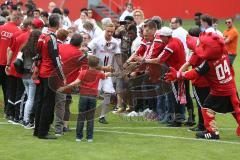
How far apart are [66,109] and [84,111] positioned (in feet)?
3.68

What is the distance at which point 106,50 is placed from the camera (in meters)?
12.4

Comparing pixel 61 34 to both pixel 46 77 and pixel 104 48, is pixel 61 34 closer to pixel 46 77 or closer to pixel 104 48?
pixel 46 77

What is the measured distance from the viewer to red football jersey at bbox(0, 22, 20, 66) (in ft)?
40.9

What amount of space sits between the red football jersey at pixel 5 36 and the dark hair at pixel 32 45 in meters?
1.38

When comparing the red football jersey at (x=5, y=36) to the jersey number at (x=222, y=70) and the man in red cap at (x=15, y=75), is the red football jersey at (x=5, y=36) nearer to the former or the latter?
the man in red cap at (x=15, y=75)

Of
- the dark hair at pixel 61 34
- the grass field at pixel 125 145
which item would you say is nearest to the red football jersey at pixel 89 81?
the grass field at pixel 125 145

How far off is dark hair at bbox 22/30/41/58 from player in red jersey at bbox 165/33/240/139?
7.59ft

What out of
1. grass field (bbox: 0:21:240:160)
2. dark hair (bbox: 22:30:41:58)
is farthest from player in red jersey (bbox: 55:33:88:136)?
dark hair (bbox: 22:30:41:58)

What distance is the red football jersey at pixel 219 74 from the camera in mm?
10391

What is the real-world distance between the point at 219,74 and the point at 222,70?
8 cm

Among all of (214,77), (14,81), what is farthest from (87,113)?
(14,81)

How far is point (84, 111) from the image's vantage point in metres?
10.1

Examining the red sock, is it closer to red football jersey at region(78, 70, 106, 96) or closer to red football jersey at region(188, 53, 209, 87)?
red football jersey at region(188, 53, 209, 87)

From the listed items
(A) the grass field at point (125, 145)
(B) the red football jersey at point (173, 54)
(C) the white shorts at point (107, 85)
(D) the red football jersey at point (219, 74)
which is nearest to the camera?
(A) the grass field at point (125, 145)
